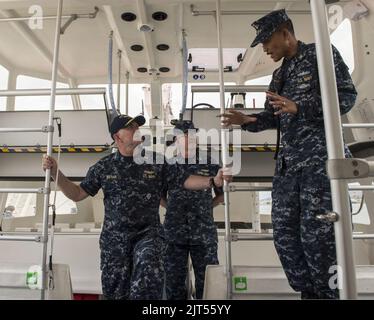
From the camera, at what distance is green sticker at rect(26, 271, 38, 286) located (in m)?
2.00

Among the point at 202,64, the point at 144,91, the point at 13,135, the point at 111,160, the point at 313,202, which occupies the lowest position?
the point at 313,202

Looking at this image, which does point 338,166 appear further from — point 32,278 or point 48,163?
point 32,278

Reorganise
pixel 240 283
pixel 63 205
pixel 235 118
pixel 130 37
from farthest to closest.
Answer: pixel 63 205 < pixel 130 37 < pixel 240 283 < pixel 235 118

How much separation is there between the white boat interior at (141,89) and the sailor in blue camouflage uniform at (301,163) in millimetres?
432

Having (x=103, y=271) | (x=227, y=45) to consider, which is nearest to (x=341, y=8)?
(x=227, y=45)

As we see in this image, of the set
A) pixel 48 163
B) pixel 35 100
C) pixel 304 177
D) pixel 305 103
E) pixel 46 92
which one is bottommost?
pixel 304 177

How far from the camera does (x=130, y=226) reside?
7.11 ft

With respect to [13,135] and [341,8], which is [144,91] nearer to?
[13,135]

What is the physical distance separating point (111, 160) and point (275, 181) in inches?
46.7

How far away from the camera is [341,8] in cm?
266

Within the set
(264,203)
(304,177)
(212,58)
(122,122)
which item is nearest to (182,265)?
(122,122)

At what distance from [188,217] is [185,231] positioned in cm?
11

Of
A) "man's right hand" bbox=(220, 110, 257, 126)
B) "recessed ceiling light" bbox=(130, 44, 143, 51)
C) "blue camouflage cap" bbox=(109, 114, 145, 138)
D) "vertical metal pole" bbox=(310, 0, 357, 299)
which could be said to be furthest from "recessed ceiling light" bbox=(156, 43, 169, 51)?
"vertical metal pole" bbox=(310, 0, 357, 299)

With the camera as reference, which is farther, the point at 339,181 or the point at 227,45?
the point at 227,45
